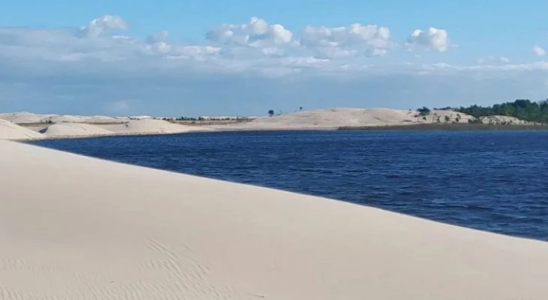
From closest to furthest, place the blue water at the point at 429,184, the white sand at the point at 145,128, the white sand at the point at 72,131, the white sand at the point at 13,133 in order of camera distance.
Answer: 1. the blue water at the point at 429,184
2. the white sand at the point at 13,133
3. the white sand at the point at 72,131
4. the white sand at the point at 145,128

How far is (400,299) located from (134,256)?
13.4ft

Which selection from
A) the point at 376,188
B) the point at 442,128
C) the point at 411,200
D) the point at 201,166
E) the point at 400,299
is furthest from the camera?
the point at 442,128

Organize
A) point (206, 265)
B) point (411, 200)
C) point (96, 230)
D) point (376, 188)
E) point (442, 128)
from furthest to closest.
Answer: point (442, 128) < point (376, 188) < point (411, 200) < point (96, 230) < point (206, 265)

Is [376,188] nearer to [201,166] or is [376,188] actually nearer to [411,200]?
[411,200]

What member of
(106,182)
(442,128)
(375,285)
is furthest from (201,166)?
(442,128)

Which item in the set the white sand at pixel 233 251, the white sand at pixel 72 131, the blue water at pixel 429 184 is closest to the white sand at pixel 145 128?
the white sand at pixel 72 131

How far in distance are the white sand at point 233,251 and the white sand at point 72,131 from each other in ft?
426

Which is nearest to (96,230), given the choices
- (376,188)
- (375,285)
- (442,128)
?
(375,285)

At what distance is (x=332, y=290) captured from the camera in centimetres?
1035

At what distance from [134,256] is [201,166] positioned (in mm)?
38608

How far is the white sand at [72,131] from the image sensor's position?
470ft

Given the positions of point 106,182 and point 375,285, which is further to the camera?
point 106,182

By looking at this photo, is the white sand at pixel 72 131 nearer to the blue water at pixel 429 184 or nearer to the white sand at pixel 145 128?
the white sand at pixel 145 128

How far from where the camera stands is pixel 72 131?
149375mm
